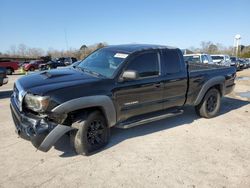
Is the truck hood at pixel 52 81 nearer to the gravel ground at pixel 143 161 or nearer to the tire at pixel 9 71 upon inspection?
the gravel ground at pixel 143 161

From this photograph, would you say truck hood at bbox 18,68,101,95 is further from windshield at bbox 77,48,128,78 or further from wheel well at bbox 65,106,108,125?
wheel well at bbox 65,106,108,125

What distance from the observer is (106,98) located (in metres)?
4.32

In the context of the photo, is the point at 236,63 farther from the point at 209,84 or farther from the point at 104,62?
the point at 104,62

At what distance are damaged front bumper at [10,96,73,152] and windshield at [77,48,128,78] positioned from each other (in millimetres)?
1363

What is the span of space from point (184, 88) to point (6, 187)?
4065 mm

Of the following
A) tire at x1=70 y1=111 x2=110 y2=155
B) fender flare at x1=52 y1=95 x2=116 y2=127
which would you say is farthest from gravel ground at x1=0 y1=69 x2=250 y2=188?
fender flare at x1=52 y1=95 x2=116 y2=127

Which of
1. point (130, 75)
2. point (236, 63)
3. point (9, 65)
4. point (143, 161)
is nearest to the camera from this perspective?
point (143, 161)

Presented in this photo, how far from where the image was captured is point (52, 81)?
414 centimetres

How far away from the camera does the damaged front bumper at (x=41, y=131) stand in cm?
375

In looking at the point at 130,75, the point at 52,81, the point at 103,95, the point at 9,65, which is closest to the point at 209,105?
the point at 130,75

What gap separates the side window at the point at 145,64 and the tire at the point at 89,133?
1153 mm

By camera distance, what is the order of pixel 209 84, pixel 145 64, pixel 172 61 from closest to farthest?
pixel 145 64
pixel 172 61
pixel 209 84

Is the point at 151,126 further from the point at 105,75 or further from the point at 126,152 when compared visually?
the point at 105,75

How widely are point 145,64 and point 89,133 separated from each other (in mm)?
1793
